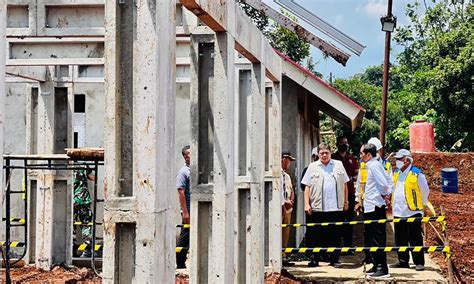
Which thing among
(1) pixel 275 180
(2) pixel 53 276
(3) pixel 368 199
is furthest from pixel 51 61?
(3) pixel 368 199

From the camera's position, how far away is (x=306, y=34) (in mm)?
13344

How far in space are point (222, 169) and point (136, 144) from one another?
81.3 inches

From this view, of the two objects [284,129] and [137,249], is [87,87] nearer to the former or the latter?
[284,129]

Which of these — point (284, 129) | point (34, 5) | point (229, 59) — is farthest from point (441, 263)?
point (34, 5)

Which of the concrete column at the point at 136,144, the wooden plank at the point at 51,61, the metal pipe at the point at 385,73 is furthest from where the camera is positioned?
the metal pipe at the point at 385,73

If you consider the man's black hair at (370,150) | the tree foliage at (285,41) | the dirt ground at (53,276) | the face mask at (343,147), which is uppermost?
the tree foliage at (285,41)

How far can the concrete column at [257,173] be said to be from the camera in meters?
9.30

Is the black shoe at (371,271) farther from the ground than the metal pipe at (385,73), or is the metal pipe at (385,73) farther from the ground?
the metal pipe at (385,73)

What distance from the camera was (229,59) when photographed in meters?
7.32

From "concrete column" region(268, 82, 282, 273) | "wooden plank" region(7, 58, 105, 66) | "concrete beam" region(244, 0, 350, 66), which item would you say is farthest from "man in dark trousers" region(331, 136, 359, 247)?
"wooden plank" region(7, 58, 105, 66)

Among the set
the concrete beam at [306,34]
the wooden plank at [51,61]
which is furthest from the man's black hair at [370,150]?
the wooden plank at [51,61]

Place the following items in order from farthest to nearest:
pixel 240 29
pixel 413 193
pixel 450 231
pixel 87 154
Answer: pixel 450 231
pixel 413 193
pixel 87 154
pixel 240 29

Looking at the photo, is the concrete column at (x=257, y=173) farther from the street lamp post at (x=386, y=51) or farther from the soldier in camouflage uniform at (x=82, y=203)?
the street lamp post at (x=386, y=51)

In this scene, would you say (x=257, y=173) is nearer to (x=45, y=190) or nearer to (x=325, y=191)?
(x=325, y=191)
